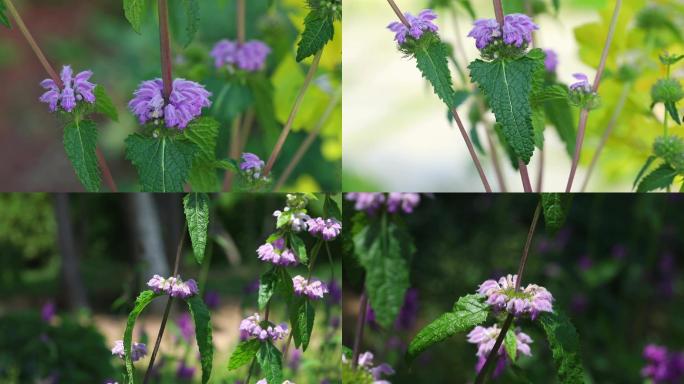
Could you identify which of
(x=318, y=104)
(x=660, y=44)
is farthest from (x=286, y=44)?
(x=660, y=44)

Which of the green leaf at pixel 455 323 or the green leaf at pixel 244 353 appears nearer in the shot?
the green leaf at pixel 455 323

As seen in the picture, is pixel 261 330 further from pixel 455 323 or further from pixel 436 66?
pixel 436 66

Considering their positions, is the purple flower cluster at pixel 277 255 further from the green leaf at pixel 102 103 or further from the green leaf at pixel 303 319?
the green leaf at pixel 102 103

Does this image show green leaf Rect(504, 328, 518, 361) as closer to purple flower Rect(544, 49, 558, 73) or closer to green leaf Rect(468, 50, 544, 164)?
green leaf Rect(468, 50, 544, 164)

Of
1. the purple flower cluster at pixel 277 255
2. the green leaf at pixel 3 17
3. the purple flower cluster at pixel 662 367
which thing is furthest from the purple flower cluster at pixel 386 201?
the purple flower cluster at pixel 662 367

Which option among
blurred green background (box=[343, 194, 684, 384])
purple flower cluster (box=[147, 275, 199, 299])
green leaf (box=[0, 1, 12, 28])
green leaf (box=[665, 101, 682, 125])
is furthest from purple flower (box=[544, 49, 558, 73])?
blurred green background (box=[343, 194, 684, 384])

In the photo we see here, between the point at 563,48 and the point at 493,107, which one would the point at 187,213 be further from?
the point at 563,48

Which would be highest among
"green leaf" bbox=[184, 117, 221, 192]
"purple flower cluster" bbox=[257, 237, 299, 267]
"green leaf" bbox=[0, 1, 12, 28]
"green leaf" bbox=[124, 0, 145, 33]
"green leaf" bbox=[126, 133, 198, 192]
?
"green leaf" bbox=[124, 0, 145, 33]

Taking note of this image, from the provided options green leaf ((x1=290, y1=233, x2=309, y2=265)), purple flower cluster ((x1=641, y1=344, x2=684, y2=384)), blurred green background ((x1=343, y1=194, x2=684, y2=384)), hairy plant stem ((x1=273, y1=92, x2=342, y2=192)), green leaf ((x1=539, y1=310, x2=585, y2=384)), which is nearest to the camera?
green leaf ((x1=539, y1=310, x2=585, y2=384))
